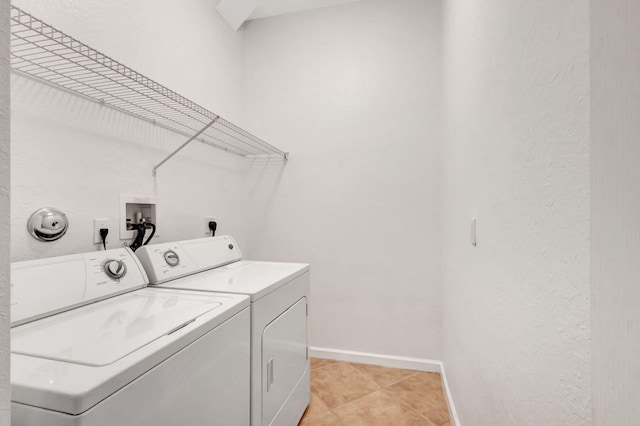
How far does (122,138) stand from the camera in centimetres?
147

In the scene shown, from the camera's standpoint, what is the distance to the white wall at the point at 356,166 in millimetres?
2254

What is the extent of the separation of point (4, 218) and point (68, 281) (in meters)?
0.86

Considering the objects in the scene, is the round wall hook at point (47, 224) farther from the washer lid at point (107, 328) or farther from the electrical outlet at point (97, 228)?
the washer lid at point (107, 328)

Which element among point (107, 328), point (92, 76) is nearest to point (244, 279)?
point (107, 328)

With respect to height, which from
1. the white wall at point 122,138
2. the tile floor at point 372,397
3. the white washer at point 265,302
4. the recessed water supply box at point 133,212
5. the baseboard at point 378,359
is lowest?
the tile floor at point 372,397

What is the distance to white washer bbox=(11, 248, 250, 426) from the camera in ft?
1.87

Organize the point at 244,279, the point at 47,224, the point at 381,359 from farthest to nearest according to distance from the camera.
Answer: the point at 381,359, the point at 244,279, the point at 47,224

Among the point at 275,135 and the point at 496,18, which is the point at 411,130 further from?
the point at 496,18

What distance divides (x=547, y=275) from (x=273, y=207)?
2.18 metres

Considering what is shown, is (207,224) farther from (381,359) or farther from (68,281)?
(381,359)

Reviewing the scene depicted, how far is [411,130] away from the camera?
7.50ft

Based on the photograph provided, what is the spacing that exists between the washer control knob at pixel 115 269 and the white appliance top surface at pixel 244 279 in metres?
0.17

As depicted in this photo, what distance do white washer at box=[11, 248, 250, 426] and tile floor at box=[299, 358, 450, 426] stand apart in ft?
2.91

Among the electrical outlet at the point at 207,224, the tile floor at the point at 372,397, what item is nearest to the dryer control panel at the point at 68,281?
the electrical outlet at the point at 207,224
